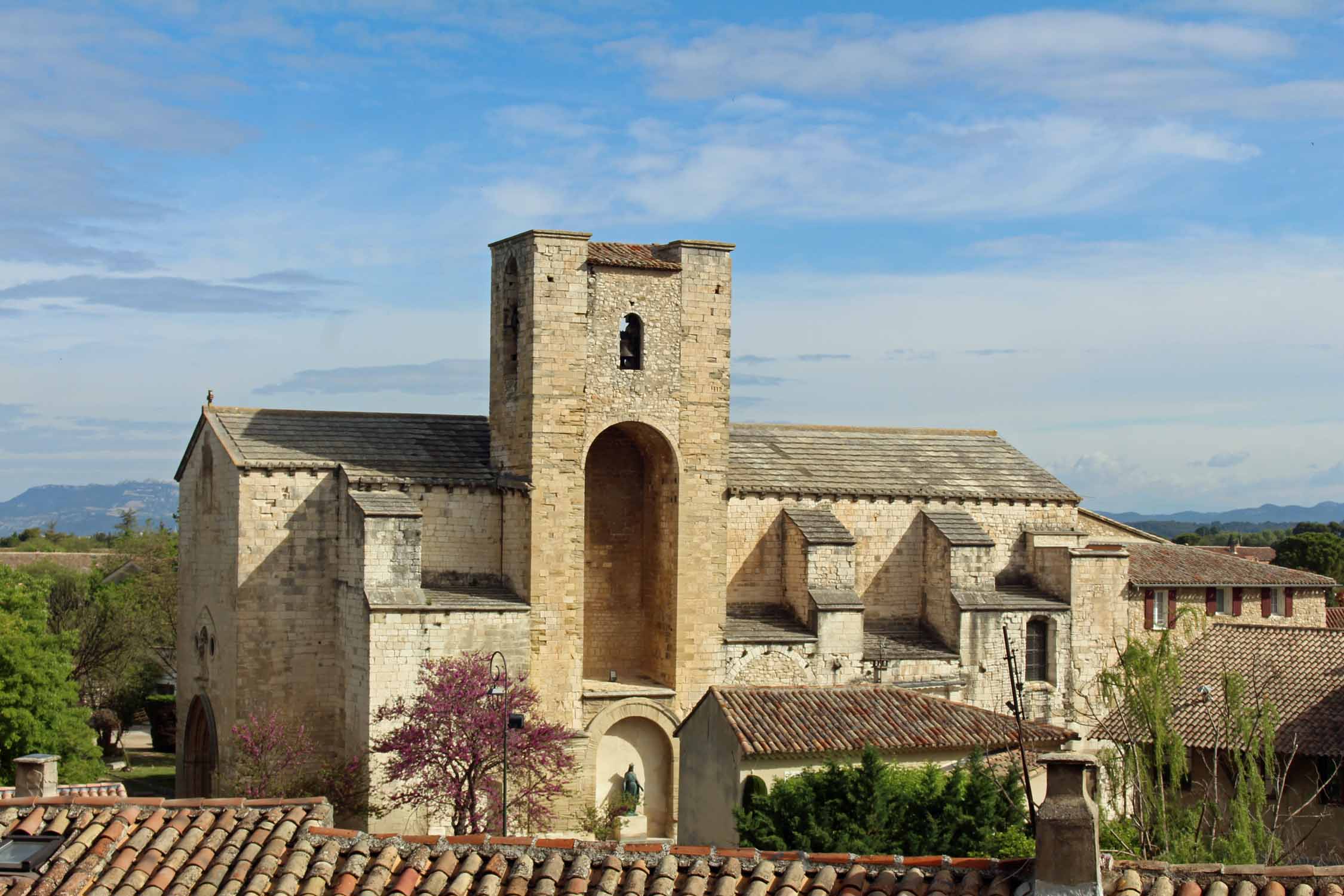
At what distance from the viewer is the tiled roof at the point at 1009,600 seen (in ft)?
116

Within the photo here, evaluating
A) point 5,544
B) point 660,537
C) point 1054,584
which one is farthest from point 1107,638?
point 5,544

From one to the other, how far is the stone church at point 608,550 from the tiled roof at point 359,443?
2.6 inches

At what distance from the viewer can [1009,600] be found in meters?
36.1

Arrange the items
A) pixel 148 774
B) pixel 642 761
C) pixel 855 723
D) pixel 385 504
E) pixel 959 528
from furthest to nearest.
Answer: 1. pixel 148 774
2. pixel 959 528
3. pixel 642 761
4. pixel 385 504
5. pixel 855 723

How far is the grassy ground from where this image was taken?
116 ft

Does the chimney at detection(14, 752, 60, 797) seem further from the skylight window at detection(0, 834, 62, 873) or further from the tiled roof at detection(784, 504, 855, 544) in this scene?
the tiled roof at detection(784, 504, 855, 544)

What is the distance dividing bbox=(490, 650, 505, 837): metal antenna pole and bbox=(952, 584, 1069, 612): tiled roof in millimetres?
11421

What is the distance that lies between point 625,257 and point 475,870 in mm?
20466

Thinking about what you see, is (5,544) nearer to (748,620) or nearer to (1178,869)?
(748,620)

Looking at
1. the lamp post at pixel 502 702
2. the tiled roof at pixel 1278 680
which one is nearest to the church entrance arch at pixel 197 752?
the lamp post at pixel 502 702

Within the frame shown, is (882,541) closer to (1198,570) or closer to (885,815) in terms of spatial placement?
(1198,570)

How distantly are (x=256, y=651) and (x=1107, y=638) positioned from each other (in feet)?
65.5

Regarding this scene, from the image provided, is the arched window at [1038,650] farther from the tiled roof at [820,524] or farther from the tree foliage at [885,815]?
the tree foliage at [885,815]

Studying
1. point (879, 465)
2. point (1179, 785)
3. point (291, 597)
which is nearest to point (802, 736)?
point (1179, 785)
